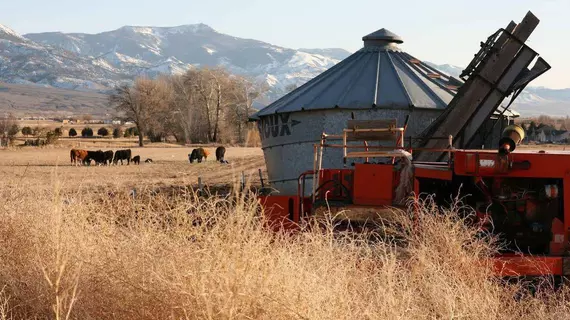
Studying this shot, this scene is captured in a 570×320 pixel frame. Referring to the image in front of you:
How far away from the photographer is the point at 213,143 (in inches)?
3221

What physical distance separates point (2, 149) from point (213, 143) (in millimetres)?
25381

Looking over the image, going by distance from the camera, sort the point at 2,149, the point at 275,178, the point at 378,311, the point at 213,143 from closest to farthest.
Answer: the point at 378,311 → the point at 275,178 → the point at 2,149 → the point at 213,143

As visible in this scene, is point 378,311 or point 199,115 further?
point 199,115

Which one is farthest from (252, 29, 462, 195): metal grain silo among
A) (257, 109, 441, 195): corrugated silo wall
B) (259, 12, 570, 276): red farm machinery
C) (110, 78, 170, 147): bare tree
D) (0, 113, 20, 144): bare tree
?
(110, 78, 170, 147): bare tree

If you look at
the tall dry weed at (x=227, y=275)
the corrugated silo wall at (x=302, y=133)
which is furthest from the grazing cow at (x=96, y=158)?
the tall dry weed at (x=227, y=275)

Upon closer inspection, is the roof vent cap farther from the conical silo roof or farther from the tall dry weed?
the tall dry weed

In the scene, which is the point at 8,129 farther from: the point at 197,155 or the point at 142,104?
the point at 197,155

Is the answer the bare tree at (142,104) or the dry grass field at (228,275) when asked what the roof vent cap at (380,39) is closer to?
the dry grass field at (228,275)

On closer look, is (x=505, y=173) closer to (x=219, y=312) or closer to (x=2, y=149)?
(x=219, y=312)

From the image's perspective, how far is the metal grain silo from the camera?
1920cm

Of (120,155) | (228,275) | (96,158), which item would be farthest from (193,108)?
(228,275)

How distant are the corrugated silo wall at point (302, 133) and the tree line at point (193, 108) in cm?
5999

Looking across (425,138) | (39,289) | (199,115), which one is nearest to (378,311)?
(39,289)

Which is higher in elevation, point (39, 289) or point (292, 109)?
point (292, 109)
